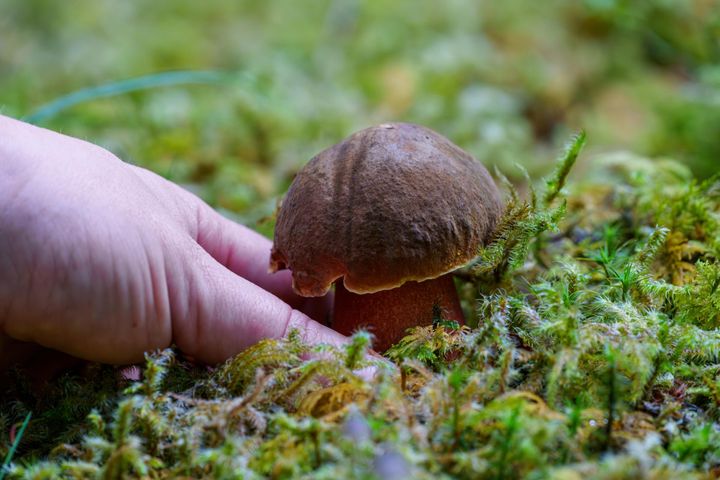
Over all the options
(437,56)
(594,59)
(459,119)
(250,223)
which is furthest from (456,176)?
(594,59)

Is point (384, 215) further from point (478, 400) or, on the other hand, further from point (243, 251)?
point (243, 251)

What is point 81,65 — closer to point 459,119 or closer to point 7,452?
point 459,119

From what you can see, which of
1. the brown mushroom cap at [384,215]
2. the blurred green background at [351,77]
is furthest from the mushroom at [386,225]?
the blurred green background at [351,77]

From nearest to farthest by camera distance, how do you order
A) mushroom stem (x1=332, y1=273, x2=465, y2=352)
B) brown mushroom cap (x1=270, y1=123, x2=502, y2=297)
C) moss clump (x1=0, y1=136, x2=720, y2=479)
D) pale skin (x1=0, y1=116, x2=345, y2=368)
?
moss clump (x1=0, y1=136, x2=720, y2=479), pale skin (x1=0, y1=116, x2=345, y2=368), brown mushroom cap (x1=270, y1=123, x2=502, y2=297), mushroom stem (x1=332, y1=273, x2=465, y2=352)

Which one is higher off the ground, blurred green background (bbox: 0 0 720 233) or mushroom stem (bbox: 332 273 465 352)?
blurred green background (bbox: 0 0 720 233)

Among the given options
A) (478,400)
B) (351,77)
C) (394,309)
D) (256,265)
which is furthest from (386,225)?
(351,77)

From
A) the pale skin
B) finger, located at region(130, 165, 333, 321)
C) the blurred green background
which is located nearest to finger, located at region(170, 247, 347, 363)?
the pale skin

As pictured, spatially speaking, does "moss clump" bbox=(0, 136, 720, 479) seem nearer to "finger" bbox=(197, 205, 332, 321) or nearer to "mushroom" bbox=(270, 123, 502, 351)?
"mushroom" bbox=(270, 123, 502, 351)

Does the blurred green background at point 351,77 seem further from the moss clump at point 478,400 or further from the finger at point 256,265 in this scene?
the moss clump at point 478,400
